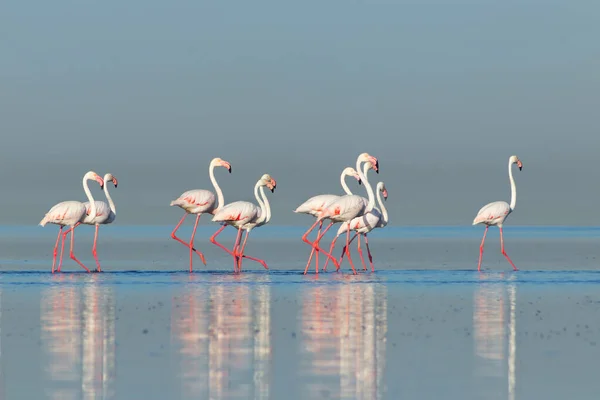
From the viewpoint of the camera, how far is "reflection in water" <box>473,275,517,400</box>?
31.7 ft

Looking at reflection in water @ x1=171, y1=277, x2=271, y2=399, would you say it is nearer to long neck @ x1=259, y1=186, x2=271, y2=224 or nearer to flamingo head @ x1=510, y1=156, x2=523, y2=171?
long neck @ x1=259, y1=186, x2=271, y2=224

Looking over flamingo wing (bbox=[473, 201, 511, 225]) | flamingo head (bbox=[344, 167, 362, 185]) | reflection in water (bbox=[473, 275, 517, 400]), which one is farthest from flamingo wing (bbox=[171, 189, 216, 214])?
reflection in water (bbox=[473, 275, 517, 400])

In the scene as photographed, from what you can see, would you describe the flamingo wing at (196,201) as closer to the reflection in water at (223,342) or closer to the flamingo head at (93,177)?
the flamingo head at (93,177)

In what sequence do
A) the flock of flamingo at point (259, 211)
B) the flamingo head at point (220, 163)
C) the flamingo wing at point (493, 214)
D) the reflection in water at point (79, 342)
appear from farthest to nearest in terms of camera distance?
the flamingo head at point (220, 163) < the flamingo wing at point (493, 214) < the flock of flamingo at point (259, 211) < the reflection in water at point (79, 342)

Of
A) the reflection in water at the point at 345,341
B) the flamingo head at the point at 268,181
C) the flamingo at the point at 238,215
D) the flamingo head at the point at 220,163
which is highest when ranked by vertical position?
the flamingo head at the point at 220,163

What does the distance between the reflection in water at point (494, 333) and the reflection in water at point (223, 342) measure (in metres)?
1.85

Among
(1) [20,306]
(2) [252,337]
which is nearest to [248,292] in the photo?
(1) [20,306]

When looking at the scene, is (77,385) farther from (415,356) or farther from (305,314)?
(305,314)

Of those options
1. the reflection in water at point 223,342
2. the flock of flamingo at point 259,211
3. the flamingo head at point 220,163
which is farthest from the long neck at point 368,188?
the reflection in water at point 223,342

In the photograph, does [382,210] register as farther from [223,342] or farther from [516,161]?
[223,342]

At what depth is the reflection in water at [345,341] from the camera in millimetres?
8992

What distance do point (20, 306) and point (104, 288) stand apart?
117 inches

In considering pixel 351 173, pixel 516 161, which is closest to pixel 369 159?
pixel 351 173

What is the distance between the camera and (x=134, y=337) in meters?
11.7
